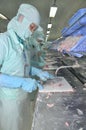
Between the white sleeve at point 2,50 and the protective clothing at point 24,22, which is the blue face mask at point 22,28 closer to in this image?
the protective clothing at point 24,22

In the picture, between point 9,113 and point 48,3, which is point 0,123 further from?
point 48,3

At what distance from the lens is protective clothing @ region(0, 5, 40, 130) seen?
204 cm

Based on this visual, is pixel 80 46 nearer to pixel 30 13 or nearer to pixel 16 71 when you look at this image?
pixel 30 13

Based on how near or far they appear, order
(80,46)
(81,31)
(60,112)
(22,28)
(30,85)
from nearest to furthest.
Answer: (60,112)
(30,85)
(22,28)
(80,46)
(81,31)

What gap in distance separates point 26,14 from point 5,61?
1.64 feet

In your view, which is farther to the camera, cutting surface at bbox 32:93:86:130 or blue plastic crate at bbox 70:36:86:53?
blue plastic crate at bbox 70:36:86:53

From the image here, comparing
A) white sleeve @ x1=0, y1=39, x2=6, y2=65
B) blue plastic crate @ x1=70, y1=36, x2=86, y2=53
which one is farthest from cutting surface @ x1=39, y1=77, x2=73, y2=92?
blue plastic crate @ x1=70, y1=36, x2=86, y2=53

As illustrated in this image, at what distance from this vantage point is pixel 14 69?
212cm

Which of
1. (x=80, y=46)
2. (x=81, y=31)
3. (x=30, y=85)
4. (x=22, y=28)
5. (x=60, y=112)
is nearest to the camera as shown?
(x=60, y=112)

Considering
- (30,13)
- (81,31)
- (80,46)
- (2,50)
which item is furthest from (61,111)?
(81,31)

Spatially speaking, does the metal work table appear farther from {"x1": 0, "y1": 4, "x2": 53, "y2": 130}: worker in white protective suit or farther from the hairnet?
the hairnet

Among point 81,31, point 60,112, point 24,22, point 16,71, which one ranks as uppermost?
point 24,22

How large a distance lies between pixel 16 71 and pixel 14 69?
3 centimetres

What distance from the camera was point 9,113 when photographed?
7.31 ft
